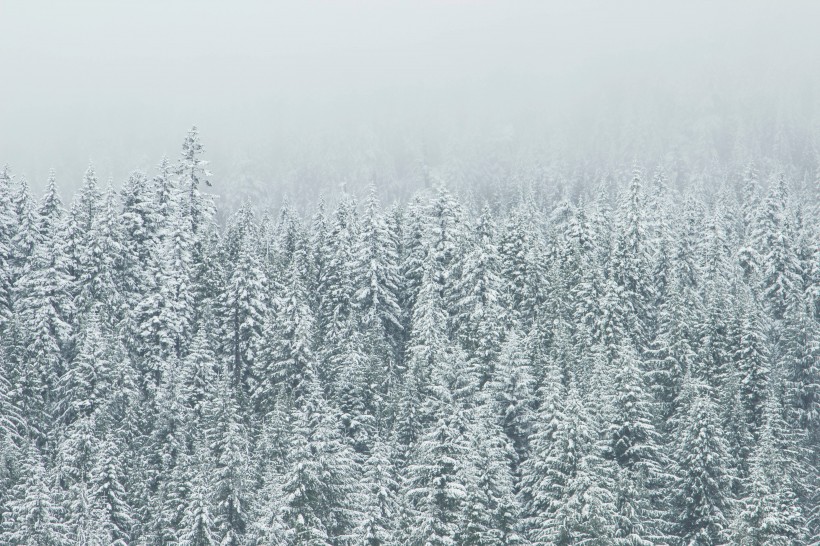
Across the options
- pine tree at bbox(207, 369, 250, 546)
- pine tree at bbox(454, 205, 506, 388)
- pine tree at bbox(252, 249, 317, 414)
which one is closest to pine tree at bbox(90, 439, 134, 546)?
pine tree at bbox(207, 369, 250, 546)

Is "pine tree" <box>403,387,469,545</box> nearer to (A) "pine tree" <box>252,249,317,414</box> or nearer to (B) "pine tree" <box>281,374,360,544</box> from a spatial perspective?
(B) "pine tree" <box>281,374,360,544</box>

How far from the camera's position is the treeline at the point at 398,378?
34.4 meters

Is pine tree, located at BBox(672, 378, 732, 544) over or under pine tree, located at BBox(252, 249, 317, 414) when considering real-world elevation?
under

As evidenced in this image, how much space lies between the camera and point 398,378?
5131 cm

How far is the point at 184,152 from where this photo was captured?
57.6 m

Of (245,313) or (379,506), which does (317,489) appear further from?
(245,313)

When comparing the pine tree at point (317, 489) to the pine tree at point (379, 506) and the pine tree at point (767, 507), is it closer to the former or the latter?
the pine tree at point (379, 506)

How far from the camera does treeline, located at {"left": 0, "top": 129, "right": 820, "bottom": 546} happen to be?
1355 inches

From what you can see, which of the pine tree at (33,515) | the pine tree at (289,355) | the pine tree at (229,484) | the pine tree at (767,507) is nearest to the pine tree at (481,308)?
the pine tree at (289,355)

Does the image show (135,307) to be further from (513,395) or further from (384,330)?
(513,395)

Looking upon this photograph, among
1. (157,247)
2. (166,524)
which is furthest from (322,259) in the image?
(166,524)

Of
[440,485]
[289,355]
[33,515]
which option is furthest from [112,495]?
[440,485]

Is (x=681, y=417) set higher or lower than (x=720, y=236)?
lower

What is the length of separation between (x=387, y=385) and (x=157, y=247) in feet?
70.9
